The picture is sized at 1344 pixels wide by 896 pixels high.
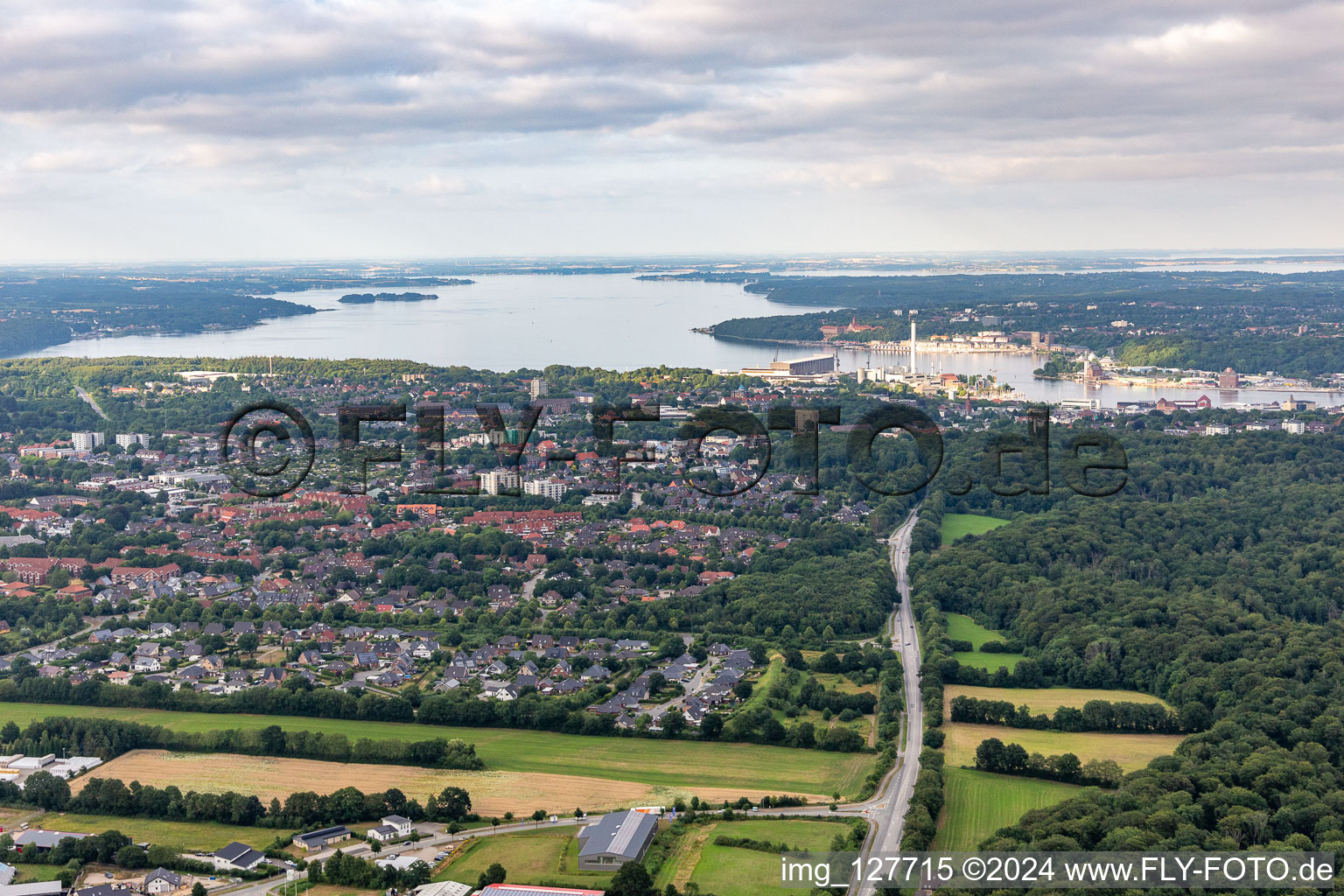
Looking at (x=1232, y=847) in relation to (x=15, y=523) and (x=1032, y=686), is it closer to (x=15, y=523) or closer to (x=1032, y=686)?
(x=1032, y=686)

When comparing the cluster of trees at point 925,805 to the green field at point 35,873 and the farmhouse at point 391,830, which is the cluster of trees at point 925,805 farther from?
the green field at point 35,873

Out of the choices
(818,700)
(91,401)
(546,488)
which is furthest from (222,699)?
(91,401)

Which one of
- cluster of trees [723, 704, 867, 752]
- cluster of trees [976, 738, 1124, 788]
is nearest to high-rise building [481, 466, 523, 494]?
cluster of trees [723, 704, 867, 752]

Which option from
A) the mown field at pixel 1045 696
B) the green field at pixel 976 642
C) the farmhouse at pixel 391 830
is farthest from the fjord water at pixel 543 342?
the farmhouse at pixel 391 830

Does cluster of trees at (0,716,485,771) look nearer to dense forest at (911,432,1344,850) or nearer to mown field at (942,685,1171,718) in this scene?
mown field at (942,685,1171,718)

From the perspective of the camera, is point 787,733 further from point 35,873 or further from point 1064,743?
point 35,873

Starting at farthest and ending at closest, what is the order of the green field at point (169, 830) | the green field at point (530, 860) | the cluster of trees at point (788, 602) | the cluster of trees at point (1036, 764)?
the cluster of trees at point (788, 602), the cluster of trees at point (1036, 764), the green field at point (169, 830), the green field at point (530, 860)
